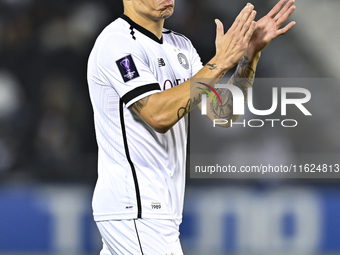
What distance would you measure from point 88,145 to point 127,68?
229 cm

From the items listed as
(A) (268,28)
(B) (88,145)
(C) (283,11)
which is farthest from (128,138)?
(B) (88,145)

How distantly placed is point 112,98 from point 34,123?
2.38m

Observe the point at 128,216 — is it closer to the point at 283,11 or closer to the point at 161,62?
the point at 161,62

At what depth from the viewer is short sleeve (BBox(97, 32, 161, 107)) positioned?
1278mm

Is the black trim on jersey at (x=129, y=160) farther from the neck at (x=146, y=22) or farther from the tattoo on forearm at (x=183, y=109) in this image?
the neck at (x=146, y=22)

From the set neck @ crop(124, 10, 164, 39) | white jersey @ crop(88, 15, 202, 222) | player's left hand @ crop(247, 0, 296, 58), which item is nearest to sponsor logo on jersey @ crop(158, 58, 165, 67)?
white jersey @ crop(88, 15, 202, 222)

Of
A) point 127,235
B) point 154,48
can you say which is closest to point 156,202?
point 127,235

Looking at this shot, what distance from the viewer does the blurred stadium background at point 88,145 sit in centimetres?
313

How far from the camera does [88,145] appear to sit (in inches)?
137

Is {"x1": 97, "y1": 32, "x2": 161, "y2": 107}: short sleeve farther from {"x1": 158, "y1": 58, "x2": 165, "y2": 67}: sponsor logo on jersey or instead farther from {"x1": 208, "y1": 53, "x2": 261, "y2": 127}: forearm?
{"x1": 208, "y1": 53, "x2": 261, "y2": 127}: forearm

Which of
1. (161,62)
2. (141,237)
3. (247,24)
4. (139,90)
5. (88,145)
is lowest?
(141,237)

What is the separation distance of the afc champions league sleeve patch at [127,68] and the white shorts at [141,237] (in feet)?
1.49

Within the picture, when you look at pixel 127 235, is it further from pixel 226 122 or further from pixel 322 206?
pixel 322 206

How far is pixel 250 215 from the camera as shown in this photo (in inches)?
126
